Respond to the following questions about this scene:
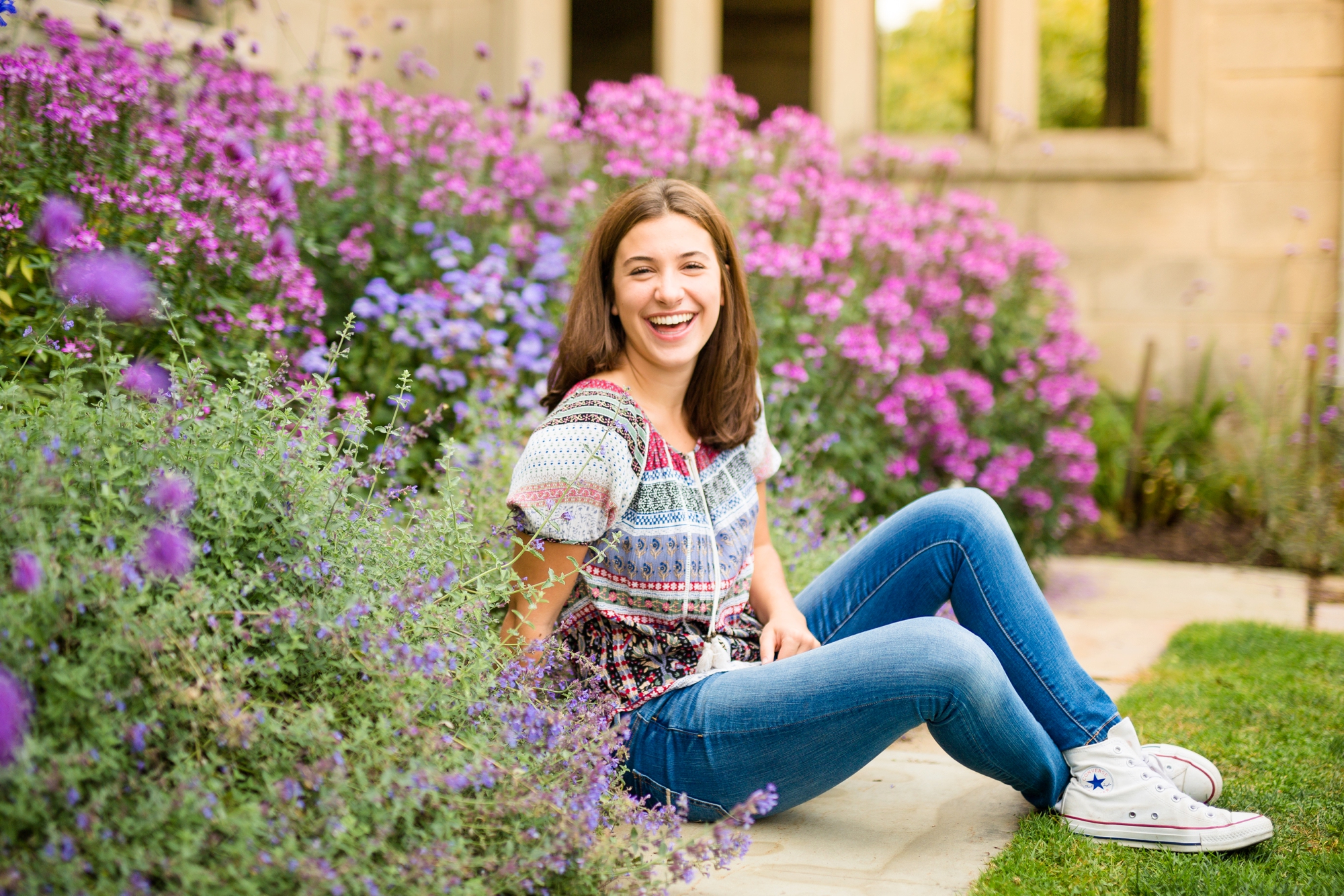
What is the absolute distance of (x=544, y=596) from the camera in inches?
74.4

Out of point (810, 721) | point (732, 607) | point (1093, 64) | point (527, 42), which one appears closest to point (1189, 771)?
point (810, 721)

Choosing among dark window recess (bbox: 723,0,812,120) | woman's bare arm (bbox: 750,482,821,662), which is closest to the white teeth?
woman's bare arm (bbox: 750,482,821,662)

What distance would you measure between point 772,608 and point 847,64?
4303mm

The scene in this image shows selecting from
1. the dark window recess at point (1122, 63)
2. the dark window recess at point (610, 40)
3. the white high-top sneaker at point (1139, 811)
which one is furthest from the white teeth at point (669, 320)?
the dark window recess at point (610, 40)

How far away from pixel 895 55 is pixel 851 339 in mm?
9576

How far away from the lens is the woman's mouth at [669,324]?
2.14 m

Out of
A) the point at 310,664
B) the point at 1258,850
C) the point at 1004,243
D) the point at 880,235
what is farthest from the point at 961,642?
the point at 1004,243

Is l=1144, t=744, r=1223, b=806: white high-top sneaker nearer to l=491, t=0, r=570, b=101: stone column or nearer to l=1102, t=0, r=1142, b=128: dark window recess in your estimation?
l=491, t=0, r=570, b=101: stone column

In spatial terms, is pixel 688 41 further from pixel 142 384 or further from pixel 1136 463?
pixel 142 384

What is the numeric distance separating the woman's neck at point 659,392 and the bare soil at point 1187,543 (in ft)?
11.6

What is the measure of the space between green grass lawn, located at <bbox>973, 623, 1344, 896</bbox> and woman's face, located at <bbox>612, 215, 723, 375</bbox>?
110 cm

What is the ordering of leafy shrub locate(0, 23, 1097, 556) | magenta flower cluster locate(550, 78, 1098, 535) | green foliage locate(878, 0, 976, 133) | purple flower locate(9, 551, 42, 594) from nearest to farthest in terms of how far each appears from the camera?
purple flower locate(9, 551, 42, 594)
leafy shrub locate(0, 23, 1097, 556)
magenta flower cluster locate(550, 78, 1098, 535)
green foliage locate(878, 0, 976, 133)

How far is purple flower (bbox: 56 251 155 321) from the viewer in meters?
1.69

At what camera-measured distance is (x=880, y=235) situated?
4.34 m
